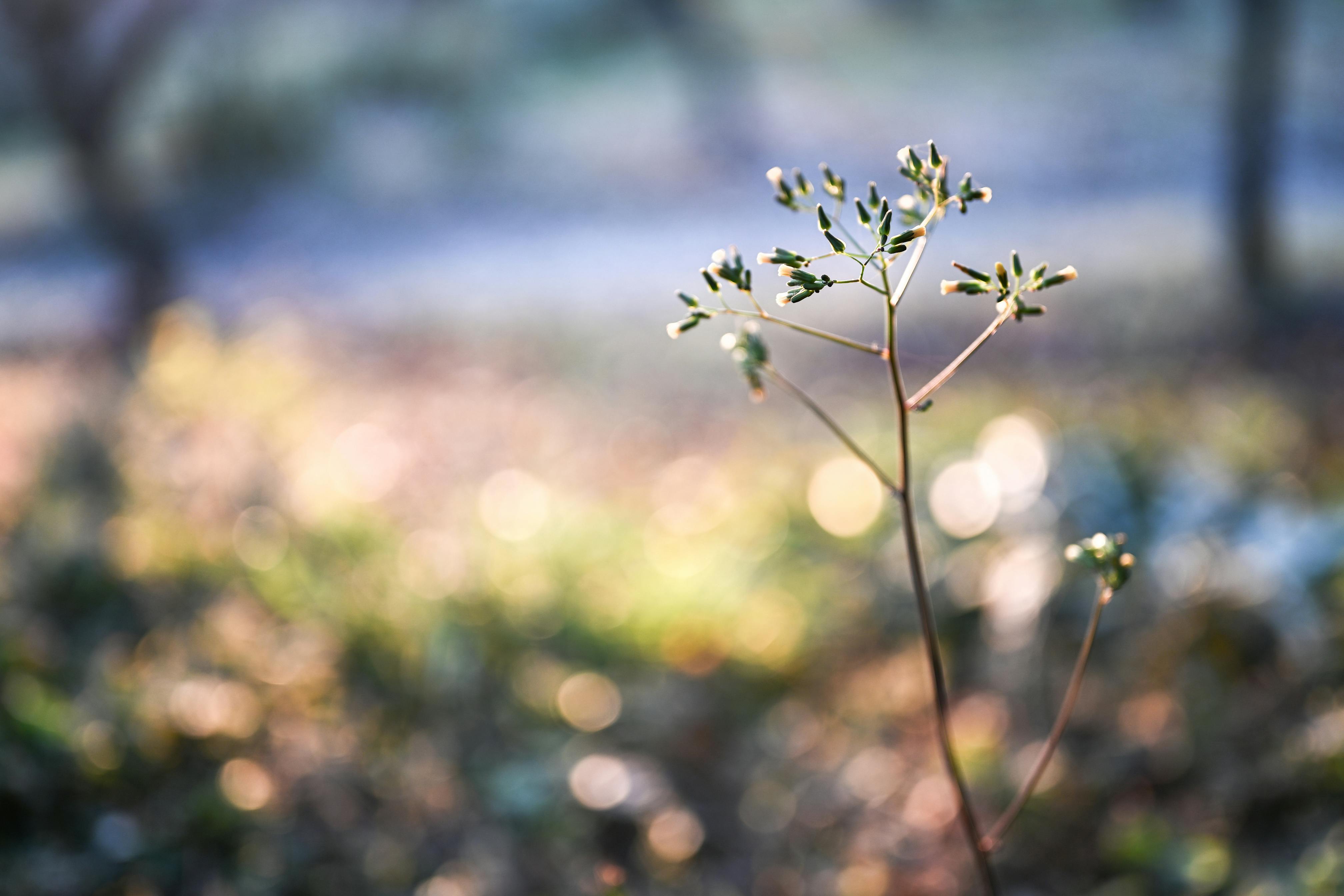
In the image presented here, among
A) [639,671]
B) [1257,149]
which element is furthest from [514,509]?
[1257,149]

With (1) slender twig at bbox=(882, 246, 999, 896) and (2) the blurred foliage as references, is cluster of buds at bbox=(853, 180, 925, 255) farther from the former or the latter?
(2) the blurred foliage

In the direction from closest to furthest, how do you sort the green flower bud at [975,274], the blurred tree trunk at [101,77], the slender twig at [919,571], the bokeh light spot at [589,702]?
the green flower bud at [975,274] < the slender twig at [919,571] < the bokeh light spot at [589,702] < the blurred tree trunk at [101,77]

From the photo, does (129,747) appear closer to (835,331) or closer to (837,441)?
(837,441)

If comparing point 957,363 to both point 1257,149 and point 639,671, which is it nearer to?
point 639,671

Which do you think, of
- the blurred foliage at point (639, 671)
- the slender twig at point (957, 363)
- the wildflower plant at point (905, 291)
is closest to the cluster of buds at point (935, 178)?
the wildflower plant at point (905, 291)

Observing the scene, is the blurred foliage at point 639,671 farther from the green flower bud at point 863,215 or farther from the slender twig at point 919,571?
the green flower bud at point 863,215

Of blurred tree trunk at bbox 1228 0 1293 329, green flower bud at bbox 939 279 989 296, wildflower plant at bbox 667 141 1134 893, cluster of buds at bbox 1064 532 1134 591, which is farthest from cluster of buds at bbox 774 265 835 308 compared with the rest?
blurred tree trunk at bbox 1228 0 1293 329
